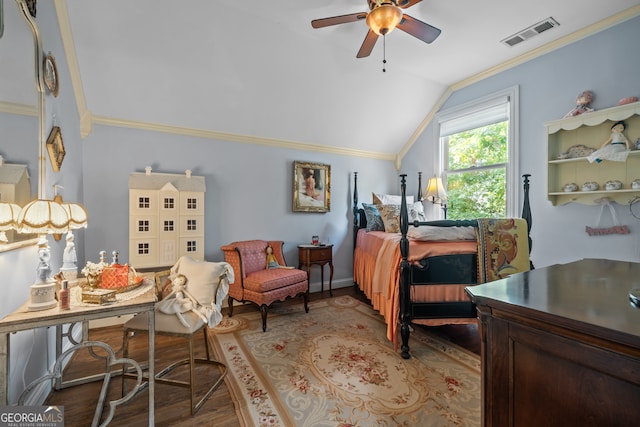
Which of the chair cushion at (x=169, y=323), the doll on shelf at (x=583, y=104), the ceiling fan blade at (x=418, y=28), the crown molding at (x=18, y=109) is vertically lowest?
the chair cushion at (x=169, y=323)

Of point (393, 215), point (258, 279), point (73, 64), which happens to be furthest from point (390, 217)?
point (73, 64)

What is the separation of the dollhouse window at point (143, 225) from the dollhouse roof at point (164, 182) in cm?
Answer: 36

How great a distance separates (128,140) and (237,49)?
1599mm

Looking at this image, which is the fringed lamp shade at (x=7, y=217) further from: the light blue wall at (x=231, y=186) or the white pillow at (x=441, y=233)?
the white pillow at (x=441, y=233)

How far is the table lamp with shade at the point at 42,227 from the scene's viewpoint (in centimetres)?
135

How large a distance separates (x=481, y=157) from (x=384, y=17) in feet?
9.07

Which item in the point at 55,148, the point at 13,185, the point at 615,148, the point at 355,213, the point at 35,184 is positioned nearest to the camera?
the point at 13,185

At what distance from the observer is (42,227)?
1371 mm

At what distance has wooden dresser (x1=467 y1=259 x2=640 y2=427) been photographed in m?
0.66

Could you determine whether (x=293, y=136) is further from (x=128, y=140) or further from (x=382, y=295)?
(x=382, y=295)

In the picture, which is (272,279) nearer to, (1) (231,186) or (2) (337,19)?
(1) (231,186)

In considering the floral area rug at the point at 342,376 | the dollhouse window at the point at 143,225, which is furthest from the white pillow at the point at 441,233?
the dollhouse window at the point at 143,225

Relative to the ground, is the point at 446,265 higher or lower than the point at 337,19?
lower

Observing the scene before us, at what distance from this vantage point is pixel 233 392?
1.90 metres
